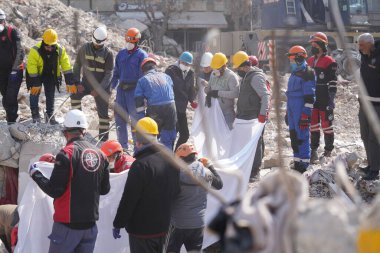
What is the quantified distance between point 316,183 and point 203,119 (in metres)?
6.55

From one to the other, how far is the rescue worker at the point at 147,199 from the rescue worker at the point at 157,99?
279cm

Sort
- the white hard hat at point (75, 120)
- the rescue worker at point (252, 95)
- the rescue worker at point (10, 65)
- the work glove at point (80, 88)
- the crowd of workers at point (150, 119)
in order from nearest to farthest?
1. the crowd of workers at point (150, 119)
2. the white hard hat at point (75, 120)
3. the rescue worker at point (252, 95)
4. the rescue worker at point (10, 65)
5. the work glove at point (80, 88)

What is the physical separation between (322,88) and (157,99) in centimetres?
251

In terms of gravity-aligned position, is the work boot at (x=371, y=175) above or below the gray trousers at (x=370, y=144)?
below

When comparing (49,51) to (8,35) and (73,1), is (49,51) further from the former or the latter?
(73,1)

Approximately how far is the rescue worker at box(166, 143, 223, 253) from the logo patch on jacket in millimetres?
735

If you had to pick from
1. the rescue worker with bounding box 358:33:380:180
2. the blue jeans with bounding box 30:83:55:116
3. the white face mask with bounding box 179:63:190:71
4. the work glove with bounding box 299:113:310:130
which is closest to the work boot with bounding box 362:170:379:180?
the rescue worker with bounding box 358:33:380:180

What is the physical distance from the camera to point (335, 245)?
6.84 ft


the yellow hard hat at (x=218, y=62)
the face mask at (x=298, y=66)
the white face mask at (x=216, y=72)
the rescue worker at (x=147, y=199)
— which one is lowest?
the rescue worker at (x=147, y=199)

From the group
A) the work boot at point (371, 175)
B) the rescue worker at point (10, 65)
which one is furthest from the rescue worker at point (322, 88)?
the rescue worker at point (10, 65)

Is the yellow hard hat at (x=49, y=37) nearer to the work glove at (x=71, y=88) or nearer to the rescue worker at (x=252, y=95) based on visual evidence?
the work glove at (x=71, y=88)

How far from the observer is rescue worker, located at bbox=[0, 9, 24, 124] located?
9.52 metres

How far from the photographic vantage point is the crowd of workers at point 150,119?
6.13 metres

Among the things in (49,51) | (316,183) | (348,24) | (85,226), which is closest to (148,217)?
(85,226)
